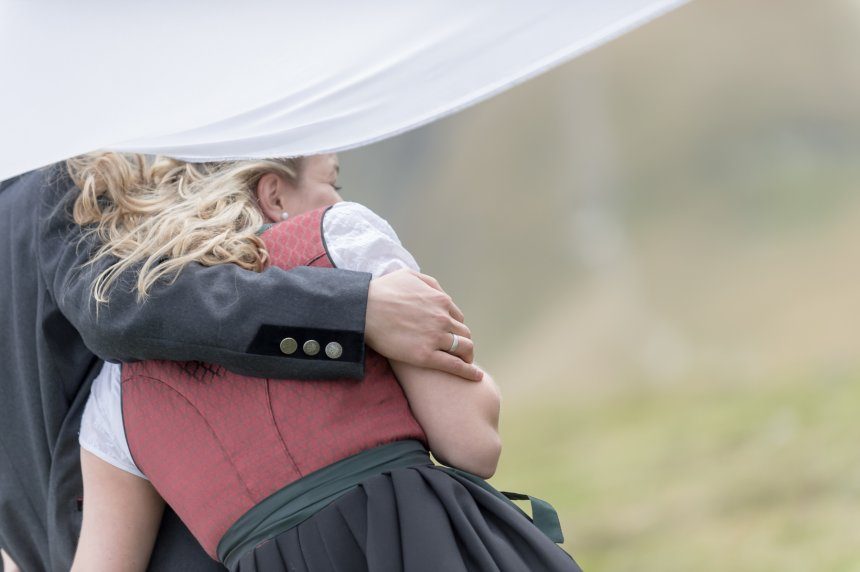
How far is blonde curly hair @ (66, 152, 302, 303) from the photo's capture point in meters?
1.21

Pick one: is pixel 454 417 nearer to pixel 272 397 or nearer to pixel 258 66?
pixel 272 397

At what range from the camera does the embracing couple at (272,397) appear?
1.14 meters

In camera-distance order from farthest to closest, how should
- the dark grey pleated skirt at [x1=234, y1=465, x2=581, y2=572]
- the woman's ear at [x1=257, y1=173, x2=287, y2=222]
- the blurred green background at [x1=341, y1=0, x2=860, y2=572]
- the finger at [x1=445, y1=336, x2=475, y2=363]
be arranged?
the blurred green background at [x1=341, y1=0, x2=860, y2=572]
the woman's ear at [x1=257, y1=173, x2=287, y2=222]
the finger at [x1=445, y1=336, x2=475, y2=363]
the dark grey pleated skirt at [x1=234, y1=465, x2=581, y2=572]

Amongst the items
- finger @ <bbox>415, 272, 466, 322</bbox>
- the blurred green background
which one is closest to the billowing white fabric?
finger @ <bbox>415, 272, 466, 322</bbox>

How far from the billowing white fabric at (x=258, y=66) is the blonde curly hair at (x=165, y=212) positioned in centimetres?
7

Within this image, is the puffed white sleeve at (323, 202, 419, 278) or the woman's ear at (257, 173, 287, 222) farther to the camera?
the woman's ear at (257, 173, 287, 222)

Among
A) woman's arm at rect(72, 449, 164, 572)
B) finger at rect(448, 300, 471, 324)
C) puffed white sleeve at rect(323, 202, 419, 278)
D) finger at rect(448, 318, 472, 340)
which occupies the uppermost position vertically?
puffed white sleeve at rect(323, 202, 419, 278)

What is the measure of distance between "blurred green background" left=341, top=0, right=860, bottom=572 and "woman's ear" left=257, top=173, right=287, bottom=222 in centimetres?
431

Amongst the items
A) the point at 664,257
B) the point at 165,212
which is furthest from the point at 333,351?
the point at 664,257

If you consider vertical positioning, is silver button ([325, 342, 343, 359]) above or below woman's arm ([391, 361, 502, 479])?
above

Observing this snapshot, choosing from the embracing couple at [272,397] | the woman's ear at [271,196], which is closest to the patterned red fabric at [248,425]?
the embracing couple at [272,397]

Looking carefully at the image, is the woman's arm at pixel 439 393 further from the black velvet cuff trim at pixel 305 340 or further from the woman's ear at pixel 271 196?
the woman's ear at pixel 271 196

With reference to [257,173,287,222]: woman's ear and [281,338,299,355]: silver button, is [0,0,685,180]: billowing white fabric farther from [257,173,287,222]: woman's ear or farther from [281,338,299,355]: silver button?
[281,338,299,355]: silver button

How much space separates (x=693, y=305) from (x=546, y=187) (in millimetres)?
1330
